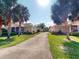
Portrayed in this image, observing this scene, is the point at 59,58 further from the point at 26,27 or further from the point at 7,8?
the point at 26,27

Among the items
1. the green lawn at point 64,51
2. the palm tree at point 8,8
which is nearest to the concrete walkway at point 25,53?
the green lawn at point 64,51

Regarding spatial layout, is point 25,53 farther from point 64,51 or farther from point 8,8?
point 8,8

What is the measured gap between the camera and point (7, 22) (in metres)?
39.8

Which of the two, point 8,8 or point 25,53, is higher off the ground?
point 8,8

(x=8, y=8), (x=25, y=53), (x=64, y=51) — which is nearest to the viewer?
(x=25, y=53)

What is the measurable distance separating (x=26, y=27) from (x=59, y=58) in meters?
58.7

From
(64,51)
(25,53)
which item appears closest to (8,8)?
(64,51)

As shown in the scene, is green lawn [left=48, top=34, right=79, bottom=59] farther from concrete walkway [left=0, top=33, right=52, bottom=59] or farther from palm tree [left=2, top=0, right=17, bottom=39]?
palm tree [left=2, top=0, right=17, bottom=39]

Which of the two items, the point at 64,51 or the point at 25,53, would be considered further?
the point at 64,51

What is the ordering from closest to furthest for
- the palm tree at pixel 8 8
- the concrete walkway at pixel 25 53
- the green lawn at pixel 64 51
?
1. the concrete walkway at pixel 25 53
2. the green lawn at pixel 64 51
3. the palm tree at pixel 8 8

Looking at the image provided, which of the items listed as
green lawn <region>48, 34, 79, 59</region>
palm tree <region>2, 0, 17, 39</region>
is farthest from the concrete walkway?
palm tree <region>2, 0, 17, 39</region>

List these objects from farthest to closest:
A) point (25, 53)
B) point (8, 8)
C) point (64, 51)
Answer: point (8, 8) < point (64, 51) < point (25, 53)

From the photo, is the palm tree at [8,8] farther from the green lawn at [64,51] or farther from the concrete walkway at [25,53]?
the concrete walkway at [25,53]

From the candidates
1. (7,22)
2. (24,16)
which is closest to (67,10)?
(7,22)
